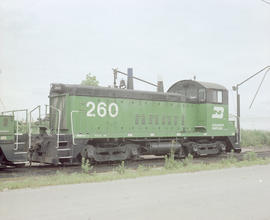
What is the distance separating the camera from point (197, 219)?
4672mm

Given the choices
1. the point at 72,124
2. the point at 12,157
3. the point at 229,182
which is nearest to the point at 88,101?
the point at 72,124

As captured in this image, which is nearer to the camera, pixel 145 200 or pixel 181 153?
pixel 145 200

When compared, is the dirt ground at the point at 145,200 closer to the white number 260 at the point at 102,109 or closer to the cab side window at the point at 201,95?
the white number 260 at the point at 102,109

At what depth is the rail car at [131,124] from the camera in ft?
35.9

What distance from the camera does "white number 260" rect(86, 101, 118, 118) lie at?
11.5 m

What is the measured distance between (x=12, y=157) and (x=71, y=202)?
4570 mm

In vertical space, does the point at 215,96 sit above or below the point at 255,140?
above

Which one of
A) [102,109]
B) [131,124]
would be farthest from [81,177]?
[131,124]

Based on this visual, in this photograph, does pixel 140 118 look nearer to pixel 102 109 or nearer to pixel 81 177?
pixel 102 109

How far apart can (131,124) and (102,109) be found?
135 cm

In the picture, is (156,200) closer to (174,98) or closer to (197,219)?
(197,219)

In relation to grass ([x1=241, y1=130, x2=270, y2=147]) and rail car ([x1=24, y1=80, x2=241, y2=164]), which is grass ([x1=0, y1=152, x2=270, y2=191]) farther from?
grass ([x1=241, y1=130, x2=270, y2=147])

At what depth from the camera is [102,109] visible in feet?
38.5

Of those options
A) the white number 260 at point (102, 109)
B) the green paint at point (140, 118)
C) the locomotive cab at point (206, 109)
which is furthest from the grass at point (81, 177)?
the locomotive cab at point (206, 109)
